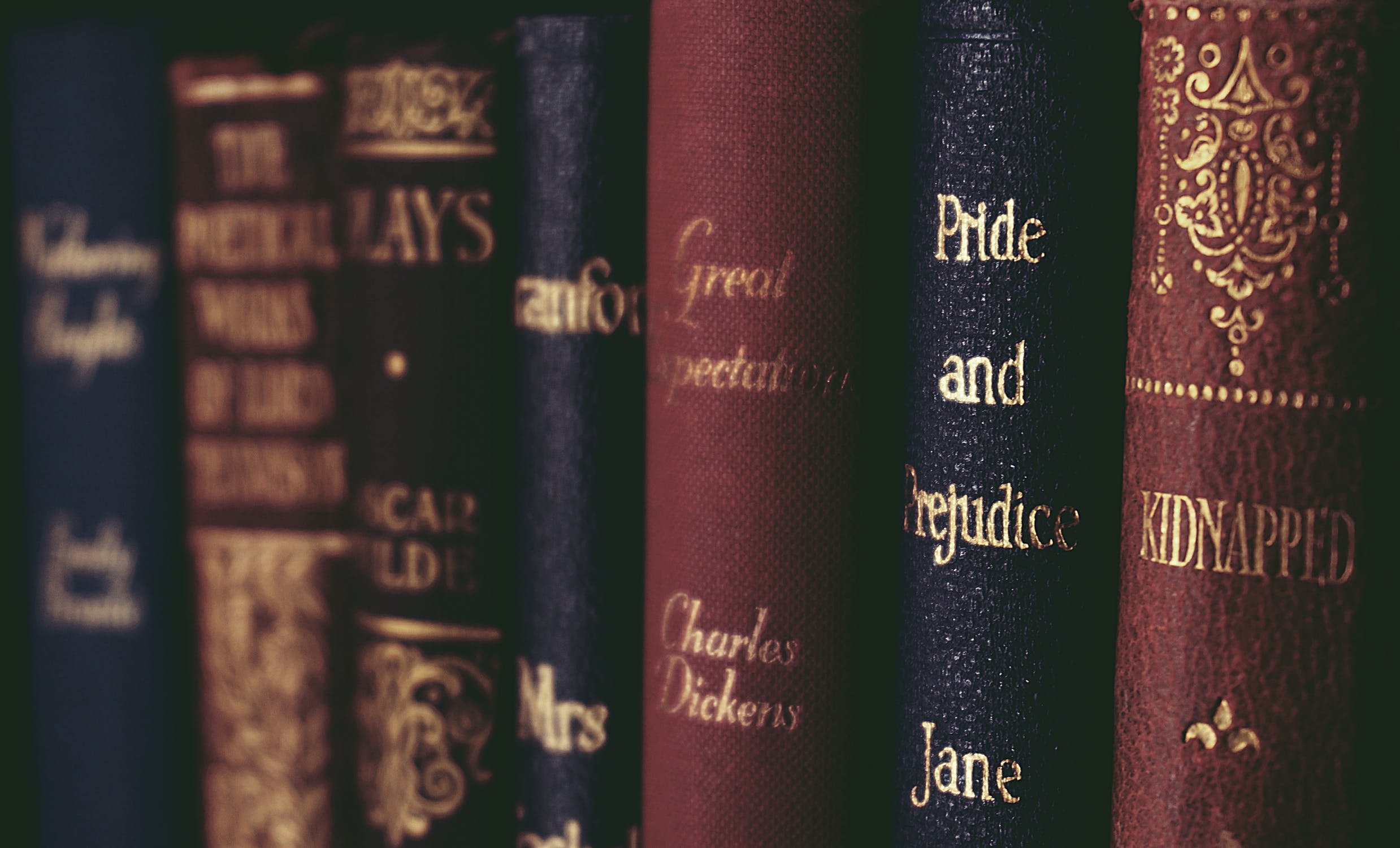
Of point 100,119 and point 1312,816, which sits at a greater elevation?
point 100,119

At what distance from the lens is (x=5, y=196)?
636 millimetres

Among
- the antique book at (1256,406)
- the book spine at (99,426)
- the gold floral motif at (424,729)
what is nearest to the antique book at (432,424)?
the gold floral motif at (424,729)

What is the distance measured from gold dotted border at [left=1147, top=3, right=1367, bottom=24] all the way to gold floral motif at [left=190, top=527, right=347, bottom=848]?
16.1 inches

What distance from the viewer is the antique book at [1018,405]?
0.36m

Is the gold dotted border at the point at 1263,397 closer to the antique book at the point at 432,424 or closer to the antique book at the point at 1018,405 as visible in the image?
the antique book at the point at 1018,405

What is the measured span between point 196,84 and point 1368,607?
522 mm

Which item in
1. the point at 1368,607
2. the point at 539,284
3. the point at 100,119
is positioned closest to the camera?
the point at 1368,607

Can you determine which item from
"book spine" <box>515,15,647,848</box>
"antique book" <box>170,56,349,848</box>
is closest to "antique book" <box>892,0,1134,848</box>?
"book spine" <box>515,15,647,848</box>

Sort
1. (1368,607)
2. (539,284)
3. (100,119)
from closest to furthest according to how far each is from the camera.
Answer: (1368,607) < (539,284) < (100,119)

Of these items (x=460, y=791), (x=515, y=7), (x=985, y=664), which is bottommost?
(x=460, y=791)

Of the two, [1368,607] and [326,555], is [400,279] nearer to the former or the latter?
[326,555]

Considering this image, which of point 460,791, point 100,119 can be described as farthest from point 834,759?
point 100,119

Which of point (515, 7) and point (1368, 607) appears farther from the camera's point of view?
→ point (515, 7)

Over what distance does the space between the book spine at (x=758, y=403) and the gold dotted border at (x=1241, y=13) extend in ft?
0.32
